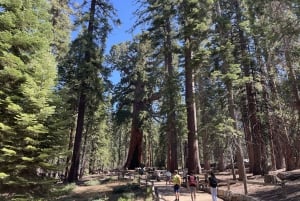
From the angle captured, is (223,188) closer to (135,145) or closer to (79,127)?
(79,127)

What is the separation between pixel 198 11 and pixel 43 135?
13.5 metres

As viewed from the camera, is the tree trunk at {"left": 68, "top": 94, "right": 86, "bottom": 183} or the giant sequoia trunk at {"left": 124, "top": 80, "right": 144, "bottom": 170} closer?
the tree trunk at {"left": 68, "top": 94, "right": 86, "bottom": 183}

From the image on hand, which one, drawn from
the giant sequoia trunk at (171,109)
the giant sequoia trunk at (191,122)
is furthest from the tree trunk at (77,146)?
the giant sequoia trunk at (191,122)

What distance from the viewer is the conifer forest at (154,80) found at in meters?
13.0

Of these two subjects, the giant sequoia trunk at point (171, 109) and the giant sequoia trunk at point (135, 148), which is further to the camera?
the giant sequoia trunk at point (135, 148)

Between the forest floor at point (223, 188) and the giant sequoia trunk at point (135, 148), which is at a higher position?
the giant sequoia trunk at point (135, 148)

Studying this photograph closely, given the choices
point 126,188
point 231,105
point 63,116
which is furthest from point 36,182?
point 231,105

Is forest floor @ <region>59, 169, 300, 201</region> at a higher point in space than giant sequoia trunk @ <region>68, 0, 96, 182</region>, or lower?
lower

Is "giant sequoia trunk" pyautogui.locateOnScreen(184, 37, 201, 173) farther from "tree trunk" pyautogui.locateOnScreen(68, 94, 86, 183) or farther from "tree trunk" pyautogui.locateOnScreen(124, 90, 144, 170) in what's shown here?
"tree trunk" pyautogui.locateOnScreen(124, 90, 144, 170)

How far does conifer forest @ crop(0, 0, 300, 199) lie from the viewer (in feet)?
42.7

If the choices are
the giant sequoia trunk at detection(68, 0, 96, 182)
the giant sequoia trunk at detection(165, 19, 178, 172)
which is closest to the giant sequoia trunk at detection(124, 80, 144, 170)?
the giant sequoia trunk at detection(165, 19, 178, 172)

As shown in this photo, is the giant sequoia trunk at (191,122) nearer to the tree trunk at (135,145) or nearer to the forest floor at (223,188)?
the forest floor at (223,188)

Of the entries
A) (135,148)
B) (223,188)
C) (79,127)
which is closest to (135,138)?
(135,148)

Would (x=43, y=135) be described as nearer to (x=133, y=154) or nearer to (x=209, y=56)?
(x=209, y=56)
